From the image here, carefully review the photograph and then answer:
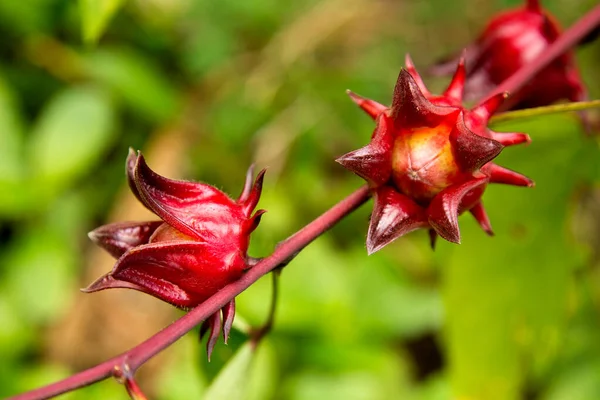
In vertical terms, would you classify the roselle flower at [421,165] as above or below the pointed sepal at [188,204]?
below

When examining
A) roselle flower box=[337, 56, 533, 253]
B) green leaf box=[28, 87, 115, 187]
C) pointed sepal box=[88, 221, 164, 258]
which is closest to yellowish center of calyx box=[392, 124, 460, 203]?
roselle flower box=[337, 56, 533, 253]

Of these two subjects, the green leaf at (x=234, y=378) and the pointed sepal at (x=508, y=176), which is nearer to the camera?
the pointed sepal at (x=508, y=176)

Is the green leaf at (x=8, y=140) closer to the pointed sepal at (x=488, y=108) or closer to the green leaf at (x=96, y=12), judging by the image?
the green leaf at (x=96, y=12)

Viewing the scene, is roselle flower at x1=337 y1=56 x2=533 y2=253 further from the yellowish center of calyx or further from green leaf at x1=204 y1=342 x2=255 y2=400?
green leaf at x1=204 y1=342 x2=255 y2=400

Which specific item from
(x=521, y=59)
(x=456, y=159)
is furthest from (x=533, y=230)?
(x=456, y=159)

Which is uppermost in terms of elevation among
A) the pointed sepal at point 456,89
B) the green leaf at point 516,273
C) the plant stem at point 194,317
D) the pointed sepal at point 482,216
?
the pointed sepal at point 456,89

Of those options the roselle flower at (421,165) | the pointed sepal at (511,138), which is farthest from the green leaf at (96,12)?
the pointed sepal at (511,138)
